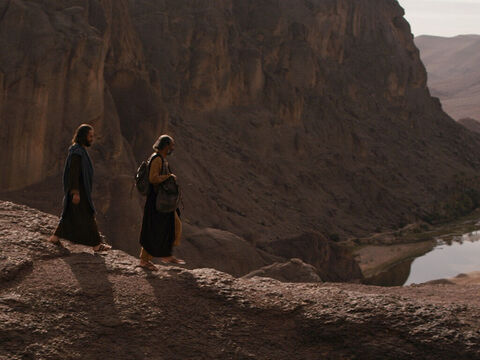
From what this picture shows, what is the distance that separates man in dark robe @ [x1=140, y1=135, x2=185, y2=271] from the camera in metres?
6.26

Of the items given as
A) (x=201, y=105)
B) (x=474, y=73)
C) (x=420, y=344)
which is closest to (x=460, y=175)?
(x=201, y=105)

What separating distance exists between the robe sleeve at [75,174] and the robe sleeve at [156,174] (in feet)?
2.46

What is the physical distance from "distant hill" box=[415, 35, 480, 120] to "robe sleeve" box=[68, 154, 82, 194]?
110386mm

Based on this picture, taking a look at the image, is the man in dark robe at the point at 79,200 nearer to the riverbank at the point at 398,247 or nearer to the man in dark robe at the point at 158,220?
the man in dark robe at the point at 158,220

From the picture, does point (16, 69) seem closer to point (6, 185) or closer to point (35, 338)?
point (6, 185)

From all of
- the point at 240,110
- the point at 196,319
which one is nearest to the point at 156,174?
the point at 196,319

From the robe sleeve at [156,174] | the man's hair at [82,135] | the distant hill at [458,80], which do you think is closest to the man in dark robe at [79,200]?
the man's hair at [82,135]

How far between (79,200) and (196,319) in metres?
1.80

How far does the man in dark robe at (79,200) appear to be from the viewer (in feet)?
21.2

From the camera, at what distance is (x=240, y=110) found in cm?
3853

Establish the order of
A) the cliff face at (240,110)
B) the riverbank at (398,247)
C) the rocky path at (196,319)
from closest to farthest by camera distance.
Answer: the rocky path at (196,319)
the cliff face at (240,110)
the riverbank at (398,247)

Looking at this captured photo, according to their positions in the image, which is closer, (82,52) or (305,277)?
(305,277)

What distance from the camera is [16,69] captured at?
1766 centimetres

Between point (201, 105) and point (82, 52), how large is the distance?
55.7 feet
